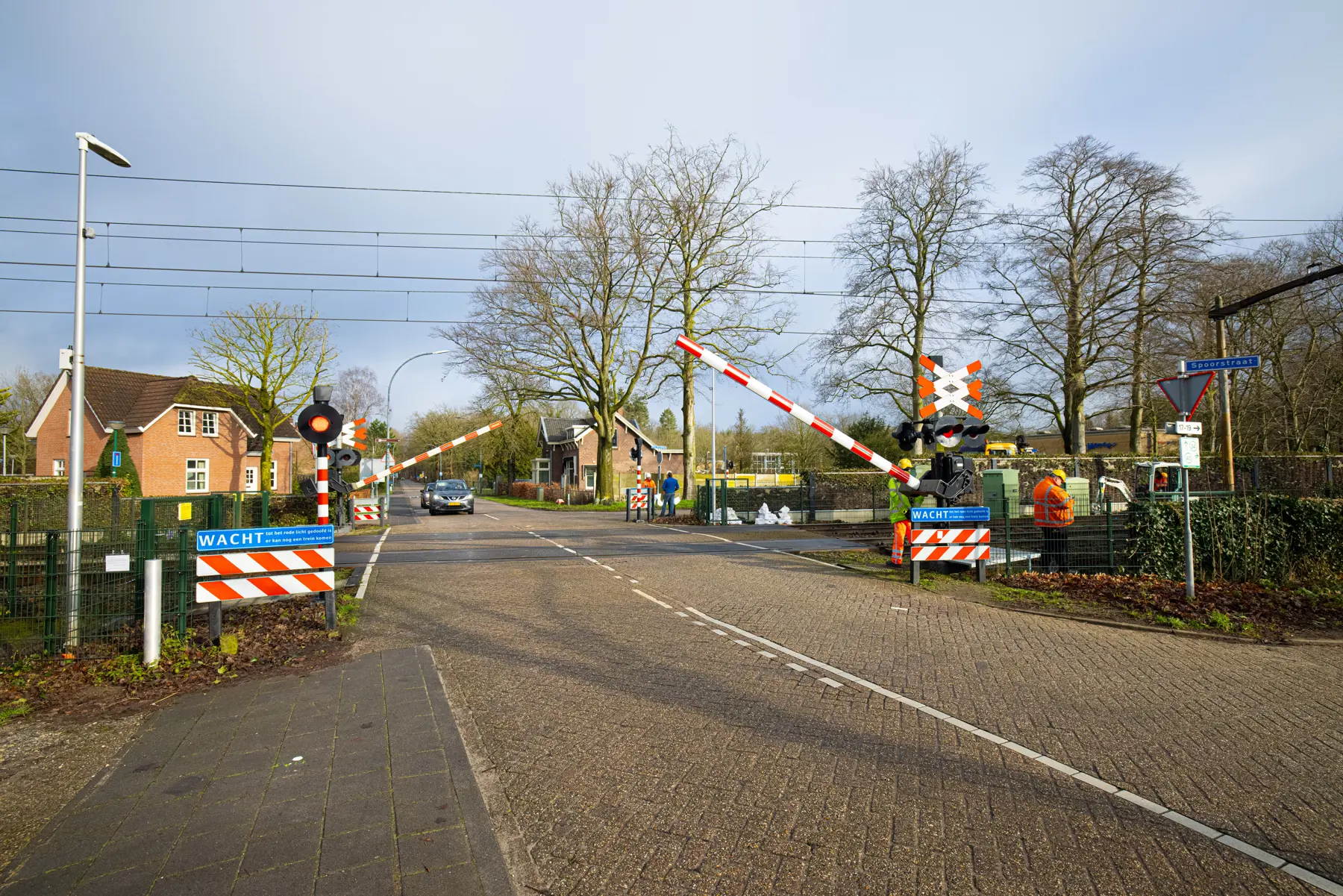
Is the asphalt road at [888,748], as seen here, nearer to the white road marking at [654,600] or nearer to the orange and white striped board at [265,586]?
the white road marking at [654,600]

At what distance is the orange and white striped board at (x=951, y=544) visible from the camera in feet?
36.3

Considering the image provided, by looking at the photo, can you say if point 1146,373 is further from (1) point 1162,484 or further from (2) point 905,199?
(2) point 905,199

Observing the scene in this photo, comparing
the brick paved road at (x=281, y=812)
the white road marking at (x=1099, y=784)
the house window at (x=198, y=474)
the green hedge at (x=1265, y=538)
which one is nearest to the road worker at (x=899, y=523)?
the green hedge at (x=1265, y=538)

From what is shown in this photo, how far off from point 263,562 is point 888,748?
594 centimetres

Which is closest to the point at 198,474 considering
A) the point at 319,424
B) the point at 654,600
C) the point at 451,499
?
the point at 451,499

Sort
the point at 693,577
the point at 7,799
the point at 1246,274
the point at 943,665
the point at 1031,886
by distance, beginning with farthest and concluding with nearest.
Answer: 1. the point at 1246,274
2. the point at 693,577
3. the point at 943,665
4. the point at 7,799
5. the point at 1031,886

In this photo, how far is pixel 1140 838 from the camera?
139 inches

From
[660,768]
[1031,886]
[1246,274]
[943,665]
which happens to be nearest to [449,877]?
[660,768]

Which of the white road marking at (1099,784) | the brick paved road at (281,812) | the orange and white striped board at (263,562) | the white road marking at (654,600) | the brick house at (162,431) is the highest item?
the brick house at (162,431)

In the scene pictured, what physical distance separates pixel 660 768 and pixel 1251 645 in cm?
707

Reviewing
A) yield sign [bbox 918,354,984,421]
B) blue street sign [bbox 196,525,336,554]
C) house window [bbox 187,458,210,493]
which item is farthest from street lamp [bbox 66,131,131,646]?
house window [bbox 187,458,210,493]

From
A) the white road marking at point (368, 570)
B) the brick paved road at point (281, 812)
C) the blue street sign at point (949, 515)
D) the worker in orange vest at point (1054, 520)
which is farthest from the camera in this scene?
the worker in orange vest at point (1054, 520)

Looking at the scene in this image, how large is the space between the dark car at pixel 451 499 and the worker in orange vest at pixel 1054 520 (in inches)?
1014

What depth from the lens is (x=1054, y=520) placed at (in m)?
13.0
